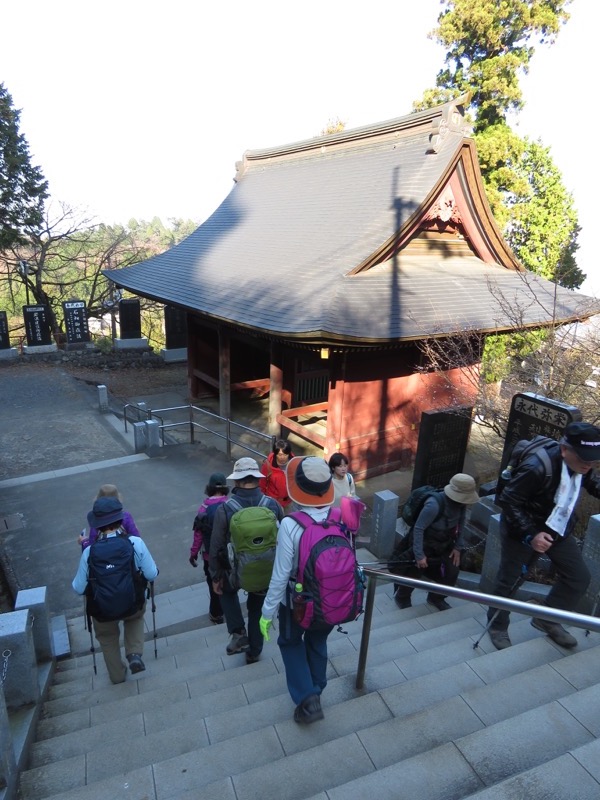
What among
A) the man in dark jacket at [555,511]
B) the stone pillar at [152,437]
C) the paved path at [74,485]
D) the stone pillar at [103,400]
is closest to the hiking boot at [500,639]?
the man in dark jacket at [555,511]

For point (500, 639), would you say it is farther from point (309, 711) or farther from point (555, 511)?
point (309, 711)

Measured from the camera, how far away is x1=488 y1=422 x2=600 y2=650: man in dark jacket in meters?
3.05

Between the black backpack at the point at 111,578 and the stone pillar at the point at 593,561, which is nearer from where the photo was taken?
the black backpack at the point at 111,578

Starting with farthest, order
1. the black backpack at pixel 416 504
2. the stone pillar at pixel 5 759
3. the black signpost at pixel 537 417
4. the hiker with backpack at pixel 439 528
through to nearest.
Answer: the black signpost at pixel 537 417, the black backpack at pixel 416 504, the hiker with backpack at pixel 439 528, the stone pillar at pixel 5 759

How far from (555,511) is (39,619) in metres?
3.71

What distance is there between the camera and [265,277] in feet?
36.1

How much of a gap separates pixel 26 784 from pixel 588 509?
21.8 ft

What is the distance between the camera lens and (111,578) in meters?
3.27

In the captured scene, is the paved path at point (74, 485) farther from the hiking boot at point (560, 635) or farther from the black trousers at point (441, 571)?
the hiking boot at point (560, 635)

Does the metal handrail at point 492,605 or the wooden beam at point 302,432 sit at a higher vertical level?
the metal handrail at point 492,605

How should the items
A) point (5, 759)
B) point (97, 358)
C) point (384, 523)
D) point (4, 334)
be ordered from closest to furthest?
point (5, 759)
point (384, 523)
point (4, 334)
point (97, 358)

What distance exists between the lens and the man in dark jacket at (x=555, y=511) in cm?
305

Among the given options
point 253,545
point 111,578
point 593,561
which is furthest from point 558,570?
point 111,578

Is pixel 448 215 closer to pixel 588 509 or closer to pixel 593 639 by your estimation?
pixel 588 509
